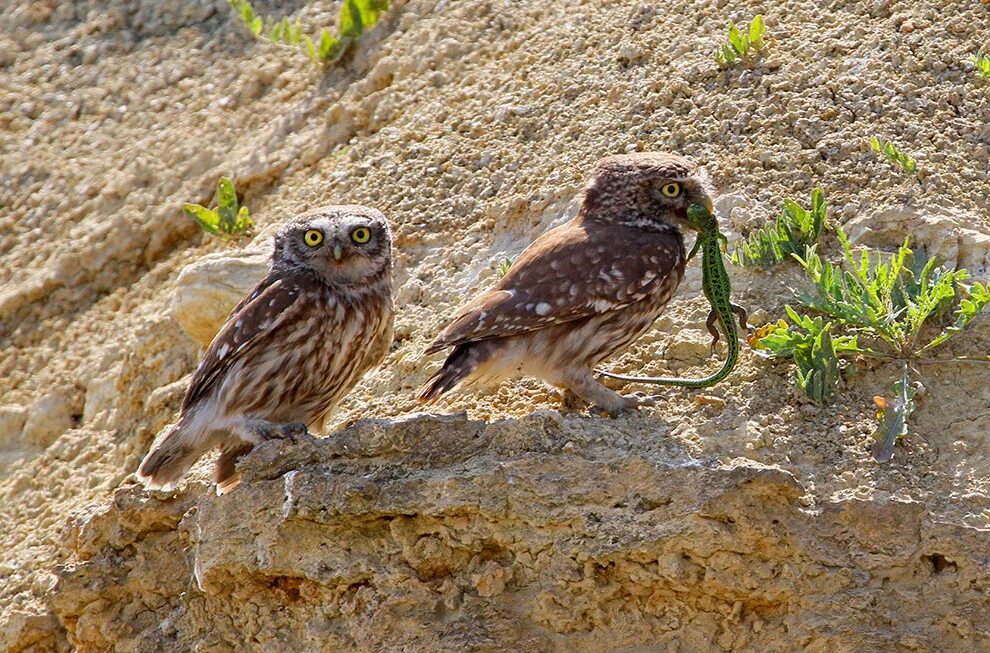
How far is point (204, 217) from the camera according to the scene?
7.63 meters

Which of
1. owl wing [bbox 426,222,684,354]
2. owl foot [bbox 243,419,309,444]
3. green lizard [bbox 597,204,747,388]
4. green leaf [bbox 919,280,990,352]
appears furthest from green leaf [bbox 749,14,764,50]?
owl foot [bbox 243,419,309,444]

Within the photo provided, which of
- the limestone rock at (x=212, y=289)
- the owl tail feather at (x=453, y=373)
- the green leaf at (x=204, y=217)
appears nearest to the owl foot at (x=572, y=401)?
the owl tail feather at (x=453, y=373)

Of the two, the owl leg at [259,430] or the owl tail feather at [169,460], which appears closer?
the owl leg at [259,430]

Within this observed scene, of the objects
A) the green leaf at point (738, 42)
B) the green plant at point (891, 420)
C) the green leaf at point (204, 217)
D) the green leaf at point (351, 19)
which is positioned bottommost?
the green leaf at point (204, 217)

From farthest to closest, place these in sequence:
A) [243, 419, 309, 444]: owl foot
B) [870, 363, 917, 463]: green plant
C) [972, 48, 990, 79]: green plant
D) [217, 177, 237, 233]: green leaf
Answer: [217, 177, 237, 233]: green leaf, [972, 48, 990, 79]: green plant, [243, 419, 309, 444]: owl foot, [870, 363, 917, 463]: green plant

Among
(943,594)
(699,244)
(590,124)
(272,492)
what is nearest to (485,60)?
(590,124)

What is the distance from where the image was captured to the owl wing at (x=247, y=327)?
19.3 ft

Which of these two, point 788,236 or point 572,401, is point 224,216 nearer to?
point 572,401

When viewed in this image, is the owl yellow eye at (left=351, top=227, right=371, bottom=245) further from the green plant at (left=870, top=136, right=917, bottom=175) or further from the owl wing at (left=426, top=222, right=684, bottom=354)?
the green plant at (left=870, top=136, right=917, bottom=175)

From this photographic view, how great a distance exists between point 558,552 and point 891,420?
1274 mm

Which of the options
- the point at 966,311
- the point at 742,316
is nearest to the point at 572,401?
the point at 742,316

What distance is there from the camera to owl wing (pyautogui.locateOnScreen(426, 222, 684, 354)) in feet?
18.3

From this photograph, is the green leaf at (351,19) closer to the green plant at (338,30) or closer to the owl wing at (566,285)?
the green plant at (338,30)

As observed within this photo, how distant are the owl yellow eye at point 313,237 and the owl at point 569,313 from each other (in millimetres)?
696
